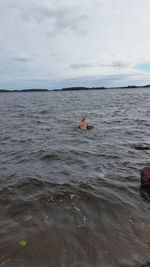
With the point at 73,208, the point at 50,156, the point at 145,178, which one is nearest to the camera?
the point at 73,208

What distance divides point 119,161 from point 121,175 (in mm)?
1701

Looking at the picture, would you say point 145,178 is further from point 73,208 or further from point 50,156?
point 50,156

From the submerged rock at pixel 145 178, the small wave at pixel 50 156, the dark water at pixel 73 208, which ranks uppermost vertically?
the submerged rock at pixel 145 178

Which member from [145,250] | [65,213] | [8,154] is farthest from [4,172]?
[145,250]

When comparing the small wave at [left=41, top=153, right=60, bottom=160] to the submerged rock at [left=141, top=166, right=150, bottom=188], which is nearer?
the submerged rock at [left=141, top=166, right=150, bottom=188]

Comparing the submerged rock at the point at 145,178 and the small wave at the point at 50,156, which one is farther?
the small wave at the point at 50,156

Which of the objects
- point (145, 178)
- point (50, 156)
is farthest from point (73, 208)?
point (50, 156)

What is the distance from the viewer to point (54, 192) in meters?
7.68

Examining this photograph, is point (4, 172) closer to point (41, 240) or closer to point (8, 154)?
point (8, 154)

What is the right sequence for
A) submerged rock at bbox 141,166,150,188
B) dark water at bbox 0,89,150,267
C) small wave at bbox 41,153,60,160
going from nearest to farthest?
1. dark water at bbox 0,89,150,267
2. submerged rock at bbox 141,166,150,188
3. small wave at bbox 41,153,60,160

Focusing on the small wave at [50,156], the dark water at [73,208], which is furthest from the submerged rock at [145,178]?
the small wave at [50,156]

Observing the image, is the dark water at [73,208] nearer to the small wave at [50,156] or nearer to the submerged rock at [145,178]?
the small wave at [50,156]

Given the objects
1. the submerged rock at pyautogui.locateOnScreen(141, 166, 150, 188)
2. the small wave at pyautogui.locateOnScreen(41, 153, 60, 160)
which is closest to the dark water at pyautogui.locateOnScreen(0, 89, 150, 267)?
the small wave at pyautogui.locateOnScreen(41, 153, 60, 160)

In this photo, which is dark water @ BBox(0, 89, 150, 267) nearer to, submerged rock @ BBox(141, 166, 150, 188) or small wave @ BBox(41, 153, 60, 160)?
small wave @ BBox(41, 153, 60, 160)
